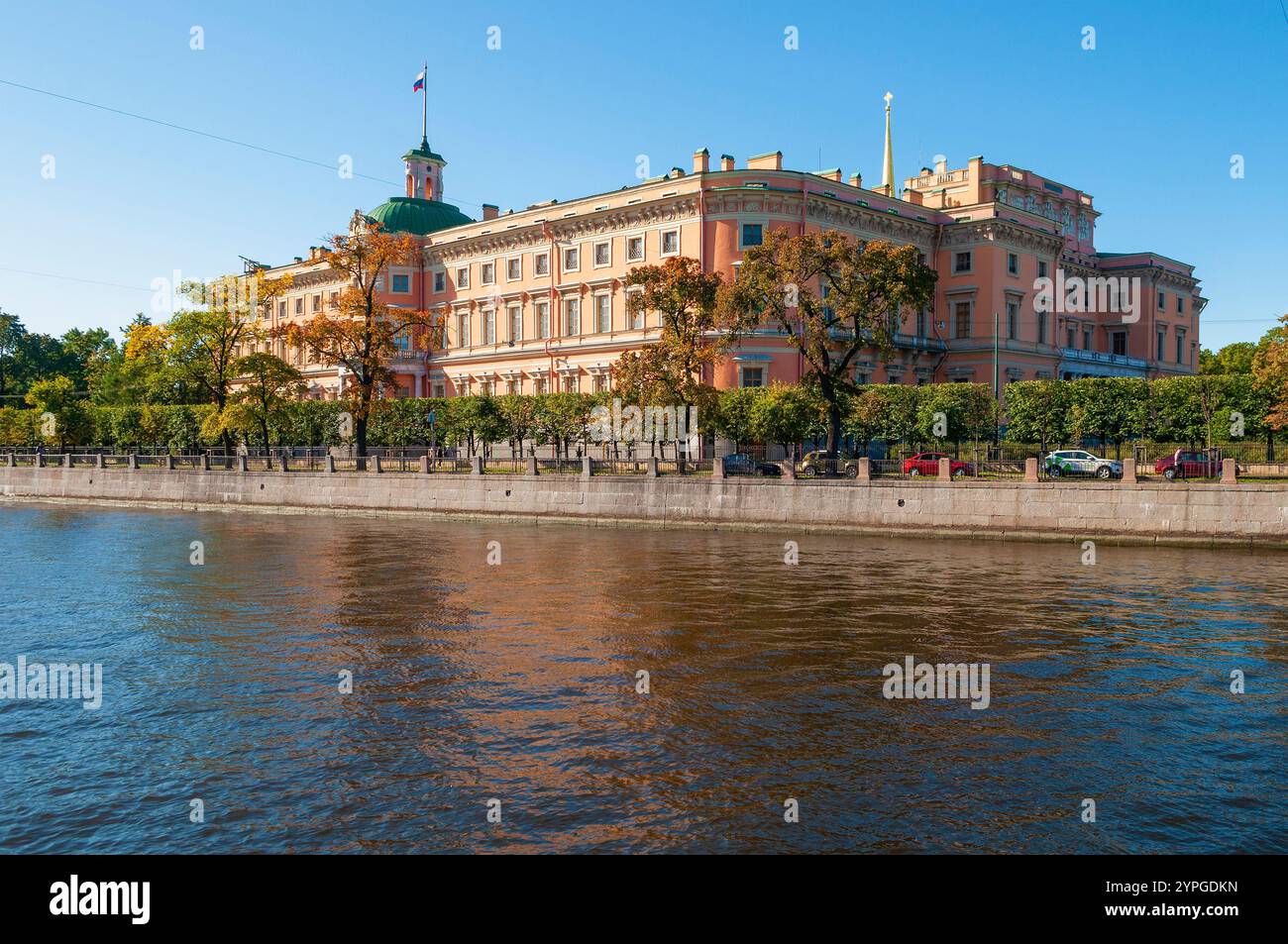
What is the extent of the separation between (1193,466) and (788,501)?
43.1ft

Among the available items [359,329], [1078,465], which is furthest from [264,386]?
[1078,465]

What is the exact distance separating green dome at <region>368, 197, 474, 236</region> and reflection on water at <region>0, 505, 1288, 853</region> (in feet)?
200

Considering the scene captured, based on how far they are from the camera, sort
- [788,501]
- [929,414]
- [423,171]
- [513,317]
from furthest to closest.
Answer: [423,171] → [513,317] → [929,414] → [788,501]

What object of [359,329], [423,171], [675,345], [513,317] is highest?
[423,171]

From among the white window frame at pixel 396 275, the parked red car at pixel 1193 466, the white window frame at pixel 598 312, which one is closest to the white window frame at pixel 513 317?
the white window frame at pixel 598 312

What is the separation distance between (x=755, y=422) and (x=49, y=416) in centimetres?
5483

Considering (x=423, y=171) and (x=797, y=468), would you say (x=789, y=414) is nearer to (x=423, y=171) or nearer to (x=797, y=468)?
(x=797, y=468)

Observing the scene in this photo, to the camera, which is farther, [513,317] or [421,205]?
[421,205]

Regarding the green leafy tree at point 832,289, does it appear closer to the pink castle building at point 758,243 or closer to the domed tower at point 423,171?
the pink castle building at point 758,243

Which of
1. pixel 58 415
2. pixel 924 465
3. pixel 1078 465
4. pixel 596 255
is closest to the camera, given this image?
pixel 1078 465

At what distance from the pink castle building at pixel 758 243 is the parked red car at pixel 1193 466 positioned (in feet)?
59.4

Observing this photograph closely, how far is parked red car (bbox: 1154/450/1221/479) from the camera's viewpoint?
31156 mm

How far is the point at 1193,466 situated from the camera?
3161cm
